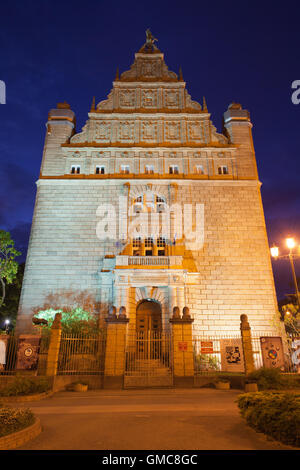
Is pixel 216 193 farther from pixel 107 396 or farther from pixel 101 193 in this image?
pixel 107 396

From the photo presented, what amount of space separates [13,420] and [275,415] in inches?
193

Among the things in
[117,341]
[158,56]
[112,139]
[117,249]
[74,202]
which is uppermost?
[158,56]

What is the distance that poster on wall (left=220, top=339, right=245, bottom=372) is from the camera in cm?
1465

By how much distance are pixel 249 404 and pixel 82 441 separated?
144 inches

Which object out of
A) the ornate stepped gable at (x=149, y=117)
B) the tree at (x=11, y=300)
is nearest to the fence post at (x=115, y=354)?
the ornate stepped gable at (x=149, y=117)

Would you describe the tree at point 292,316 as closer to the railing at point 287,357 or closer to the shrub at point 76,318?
the railing at point 287,357

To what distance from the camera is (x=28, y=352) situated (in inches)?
544

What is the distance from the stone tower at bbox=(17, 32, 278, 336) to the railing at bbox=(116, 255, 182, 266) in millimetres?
72

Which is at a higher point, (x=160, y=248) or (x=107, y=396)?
(x=160, y=248)

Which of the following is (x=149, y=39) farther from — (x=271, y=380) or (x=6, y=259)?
(x=271, y=380)

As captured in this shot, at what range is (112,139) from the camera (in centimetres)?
Answer: 2431

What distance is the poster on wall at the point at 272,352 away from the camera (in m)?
14.6

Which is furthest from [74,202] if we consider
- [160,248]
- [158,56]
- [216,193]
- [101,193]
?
[158,56]
